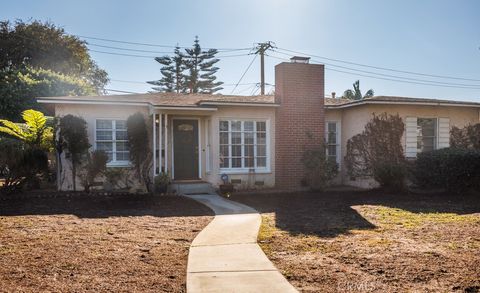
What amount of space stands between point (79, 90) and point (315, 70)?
16638mm

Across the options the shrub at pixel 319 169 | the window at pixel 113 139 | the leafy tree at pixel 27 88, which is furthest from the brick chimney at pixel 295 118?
the leafy tree at pixel 27 88

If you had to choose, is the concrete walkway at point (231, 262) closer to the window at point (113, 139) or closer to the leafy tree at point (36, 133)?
the window at point (113, 139)

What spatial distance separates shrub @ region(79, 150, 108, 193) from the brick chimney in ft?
19.6

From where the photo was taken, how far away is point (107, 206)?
1100 cm

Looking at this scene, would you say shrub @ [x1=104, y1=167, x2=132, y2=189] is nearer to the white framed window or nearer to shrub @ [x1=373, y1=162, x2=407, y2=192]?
the white framed window

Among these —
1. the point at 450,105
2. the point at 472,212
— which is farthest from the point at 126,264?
the point at 450,105

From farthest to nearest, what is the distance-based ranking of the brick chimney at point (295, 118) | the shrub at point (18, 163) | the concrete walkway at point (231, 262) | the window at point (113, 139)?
the brick chimney at point (295, 118), the window at point (113, 139), the shrub at point (18, 163), the concrete walkway at point (231, 262)

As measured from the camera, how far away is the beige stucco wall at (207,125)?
546 inches

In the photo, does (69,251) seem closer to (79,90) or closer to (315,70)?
(315,70)

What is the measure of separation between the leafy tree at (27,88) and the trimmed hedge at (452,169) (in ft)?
65.0

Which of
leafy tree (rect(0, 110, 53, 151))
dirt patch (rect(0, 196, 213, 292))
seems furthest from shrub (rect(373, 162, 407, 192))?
leafy tree (rect(0, 110, 53, 151))

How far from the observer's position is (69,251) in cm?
618

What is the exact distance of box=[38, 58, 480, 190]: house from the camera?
562 inches

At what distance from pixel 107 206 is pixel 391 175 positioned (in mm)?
8888
